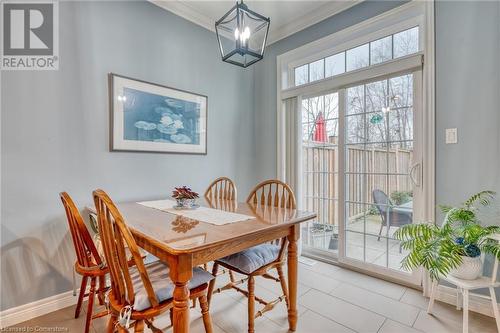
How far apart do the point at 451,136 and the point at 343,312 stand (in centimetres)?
158

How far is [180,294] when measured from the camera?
1.03m

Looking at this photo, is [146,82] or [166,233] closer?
[166,233]

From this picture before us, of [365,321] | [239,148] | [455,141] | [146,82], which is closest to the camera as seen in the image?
[365,321]

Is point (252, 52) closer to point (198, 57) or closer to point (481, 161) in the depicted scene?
point (198, 57)

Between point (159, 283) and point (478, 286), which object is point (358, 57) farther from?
point (159, 283)

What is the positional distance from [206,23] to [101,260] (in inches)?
103

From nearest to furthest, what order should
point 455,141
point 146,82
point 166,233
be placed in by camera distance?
point 166,233 < point 455,141 < point 146,82

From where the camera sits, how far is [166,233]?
1188 millimetres

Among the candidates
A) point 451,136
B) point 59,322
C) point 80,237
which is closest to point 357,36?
point 451,136

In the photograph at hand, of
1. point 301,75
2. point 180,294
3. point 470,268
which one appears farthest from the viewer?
point 301,75

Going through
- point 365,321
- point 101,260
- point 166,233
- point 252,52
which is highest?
point 252,52

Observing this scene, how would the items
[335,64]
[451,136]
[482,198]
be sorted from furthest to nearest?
[335,64] < [451,136] < [482,198]

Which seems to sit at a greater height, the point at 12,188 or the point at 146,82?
the point at 146,82

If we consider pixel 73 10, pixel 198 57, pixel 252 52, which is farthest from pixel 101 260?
pixel 198 57
